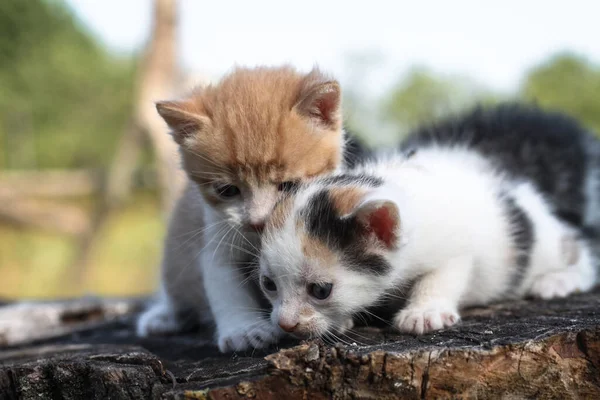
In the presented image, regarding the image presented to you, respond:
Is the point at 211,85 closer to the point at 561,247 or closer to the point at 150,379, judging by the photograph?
the point at 150,379

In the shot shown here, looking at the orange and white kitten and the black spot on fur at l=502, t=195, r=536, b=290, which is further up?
the orange and white kitten

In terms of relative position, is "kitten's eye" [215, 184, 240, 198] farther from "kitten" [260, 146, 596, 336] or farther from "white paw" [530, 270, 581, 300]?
"white paw" [530, 270, 581, 300]

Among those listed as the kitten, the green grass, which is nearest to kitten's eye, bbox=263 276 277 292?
the kitten

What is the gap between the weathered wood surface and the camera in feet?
3.68

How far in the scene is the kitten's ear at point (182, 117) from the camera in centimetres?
185

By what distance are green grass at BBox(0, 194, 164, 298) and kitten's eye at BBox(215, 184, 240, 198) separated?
514 cm

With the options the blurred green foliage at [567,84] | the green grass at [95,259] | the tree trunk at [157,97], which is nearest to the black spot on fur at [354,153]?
the tree trunk at [157,97]

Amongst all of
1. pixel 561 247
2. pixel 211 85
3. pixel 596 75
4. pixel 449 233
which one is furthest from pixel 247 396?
pixel 596 75

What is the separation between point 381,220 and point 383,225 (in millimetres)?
16

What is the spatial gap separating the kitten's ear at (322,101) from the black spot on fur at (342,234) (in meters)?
0.45

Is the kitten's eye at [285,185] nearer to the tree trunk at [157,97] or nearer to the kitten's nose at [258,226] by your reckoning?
the kitten's nose at [258,226]

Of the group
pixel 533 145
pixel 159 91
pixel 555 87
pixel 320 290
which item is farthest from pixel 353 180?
pixel 555 87

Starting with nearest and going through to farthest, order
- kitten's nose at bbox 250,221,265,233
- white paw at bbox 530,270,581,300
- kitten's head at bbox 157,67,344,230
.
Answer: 1. kitten's nose at bbox 250,221,265,233
2. kitten's head at bbox 157,67,344,230
3. white paw at bbox 530,270,581,300

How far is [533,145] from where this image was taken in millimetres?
2455
